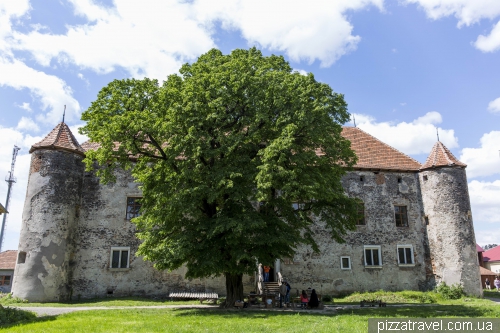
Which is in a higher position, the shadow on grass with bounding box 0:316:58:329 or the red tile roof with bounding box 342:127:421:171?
the red tile roof with bounding box 342:127:421:171

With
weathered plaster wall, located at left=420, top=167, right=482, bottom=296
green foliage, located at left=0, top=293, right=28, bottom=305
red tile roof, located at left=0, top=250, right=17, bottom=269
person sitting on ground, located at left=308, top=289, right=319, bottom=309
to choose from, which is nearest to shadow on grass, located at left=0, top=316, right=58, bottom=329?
green foliage, located at left=0, top=293, right=28, bottom=305

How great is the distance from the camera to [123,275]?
22.4m

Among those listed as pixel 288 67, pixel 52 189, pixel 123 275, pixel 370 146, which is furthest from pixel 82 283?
pixel 370 146

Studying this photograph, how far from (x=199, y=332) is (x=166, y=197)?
21.5ft

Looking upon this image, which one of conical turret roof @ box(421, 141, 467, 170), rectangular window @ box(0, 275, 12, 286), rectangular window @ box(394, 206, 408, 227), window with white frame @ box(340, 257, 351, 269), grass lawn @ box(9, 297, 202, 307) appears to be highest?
conical turret roof @ box(421, 141, 467, 170)

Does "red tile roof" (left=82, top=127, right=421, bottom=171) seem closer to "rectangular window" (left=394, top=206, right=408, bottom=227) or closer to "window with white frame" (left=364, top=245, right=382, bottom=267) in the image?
"rectangular window" (left=394, top=206, right=408, bottom=227)

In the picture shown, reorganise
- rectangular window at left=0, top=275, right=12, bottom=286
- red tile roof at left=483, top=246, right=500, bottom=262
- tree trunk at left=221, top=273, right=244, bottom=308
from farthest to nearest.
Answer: red tile roof at left=483, top=246, right=500, bottom=262, rectangular window at left=0, top=275, right=12, bottom=286, tree trunk at left=221, top=273, right=244, bottom=308

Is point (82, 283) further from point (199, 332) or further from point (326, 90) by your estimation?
point (326, 90)

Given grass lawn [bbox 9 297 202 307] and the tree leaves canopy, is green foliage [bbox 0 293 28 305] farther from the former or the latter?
the tree leaves canopy

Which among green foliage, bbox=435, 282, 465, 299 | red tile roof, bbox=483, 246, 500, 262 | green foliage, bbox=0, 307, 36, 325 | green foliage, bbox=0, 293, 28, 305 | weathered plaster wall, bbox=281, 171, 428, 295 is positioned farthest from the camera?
red tile roof, bbox=483, 246, 500, 262

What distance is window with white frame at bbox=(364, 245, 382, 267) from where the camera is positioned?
24.5m

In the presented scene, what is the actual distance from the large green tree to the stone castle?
6975 millimetres

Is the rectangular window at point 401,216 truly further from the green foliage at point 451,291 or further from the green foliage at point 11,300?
the green foliage at point 11,300

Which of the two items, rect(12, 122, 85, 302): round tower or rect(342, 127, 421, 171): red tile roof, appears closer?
rect(12, 122, 85, 302): round tower
